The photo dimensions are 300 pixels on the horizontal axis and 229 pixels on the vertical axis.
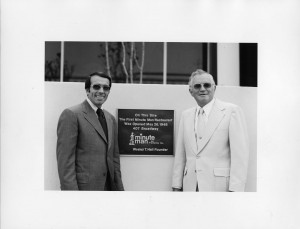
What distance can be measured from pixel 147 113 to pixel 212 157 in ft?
2.37

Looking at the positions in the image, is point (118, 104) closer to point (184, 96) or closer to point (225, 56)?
point (184, 96)

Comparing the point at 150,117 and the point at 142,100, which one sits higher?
the point at 142,100

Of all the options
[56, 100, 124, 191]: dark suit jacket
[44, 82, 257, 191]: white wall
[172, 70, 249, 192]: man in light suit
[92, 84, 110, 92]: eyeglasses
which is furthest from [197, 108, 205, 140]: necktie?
[92, 84, 110, 92]: eyeglasses

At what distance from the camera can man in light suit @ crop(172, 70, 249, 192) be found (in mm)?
7207

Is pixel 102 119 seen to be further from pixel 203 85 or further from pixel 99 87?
pixel 203 85

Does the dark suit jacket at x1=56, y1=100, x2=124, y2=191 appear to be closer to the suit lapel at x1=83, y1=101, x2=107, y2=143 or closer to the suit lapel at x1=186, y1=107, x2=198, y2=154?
the suit lapel at x1=83, y1=101, x2=107, y2=143

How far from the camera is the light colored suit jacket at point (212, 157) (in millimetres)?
7207

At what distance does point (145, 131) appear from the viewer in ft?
23.6

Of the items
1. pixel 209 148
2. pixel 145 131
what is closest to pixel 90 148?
pixel 145 131
